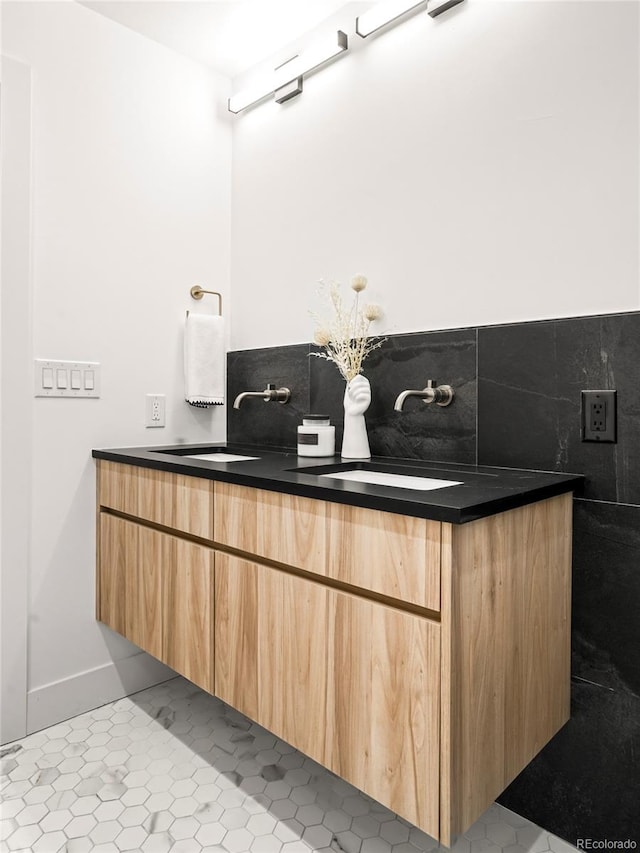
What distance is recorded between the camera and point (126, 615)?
1828mm

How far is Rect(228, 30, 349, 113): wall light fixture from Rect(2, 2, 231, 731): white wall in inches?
7.8

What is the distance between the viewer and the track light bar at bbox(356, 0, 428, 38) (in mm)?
1677

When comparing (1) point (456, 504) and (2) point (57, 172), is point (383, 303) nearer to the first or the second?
(1) point (456, 504)

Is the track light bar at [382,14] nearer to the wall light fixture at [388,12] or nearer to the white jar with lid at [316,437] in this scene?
the wall light fixture at [388,12]

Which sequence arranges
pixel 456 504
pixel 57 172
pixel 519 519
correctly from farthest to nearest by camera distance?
pixel 57 172, pixel 519 519, pixel 456 504

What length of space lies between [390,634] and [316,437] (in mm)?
775

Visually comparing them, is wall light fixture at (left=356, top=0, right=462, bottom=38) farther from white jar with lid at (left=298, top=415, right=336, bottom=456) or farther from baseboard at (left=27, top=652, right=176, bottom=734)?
baseboard at (left=27, top=652, right=176, bottom=734)

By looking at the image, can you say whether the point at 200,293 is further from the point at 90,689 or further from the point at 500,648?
the point at 500,648

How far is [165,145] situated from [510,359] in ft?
5.27

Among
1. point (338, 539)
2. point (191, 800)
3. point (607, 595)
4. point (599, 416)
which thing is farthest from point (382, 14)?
point (191, 800)

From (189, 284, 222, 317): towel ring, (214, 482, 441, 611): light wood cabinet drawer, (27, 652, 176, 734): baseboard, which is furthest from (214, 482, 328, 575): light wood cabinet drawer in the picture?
(189, 284, 222, 317): towel ring

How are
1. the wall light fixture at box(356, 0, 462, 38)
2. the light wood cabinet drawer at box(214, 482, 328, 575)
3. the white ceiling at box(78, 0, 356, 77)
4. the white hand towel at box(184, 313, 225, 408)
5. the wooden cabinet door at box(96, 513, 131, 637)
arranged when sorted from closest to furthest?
1. the light wood cabinet drawer at box(214, 482, 328, 575)
2. the wall light fixture at box(356, 0, 462, 38)
3. the wooden cabinet door at box(96, 513, 131, 637)
4. the white ceiling at box(78, 0, 356, 77)
5. the white hand towel at box(184, 313, 225, 408)

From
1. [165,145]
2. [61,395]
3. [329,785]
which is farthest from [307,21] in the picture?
[329,785]

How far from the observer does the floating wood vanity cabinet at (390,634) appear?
970 millimetres
